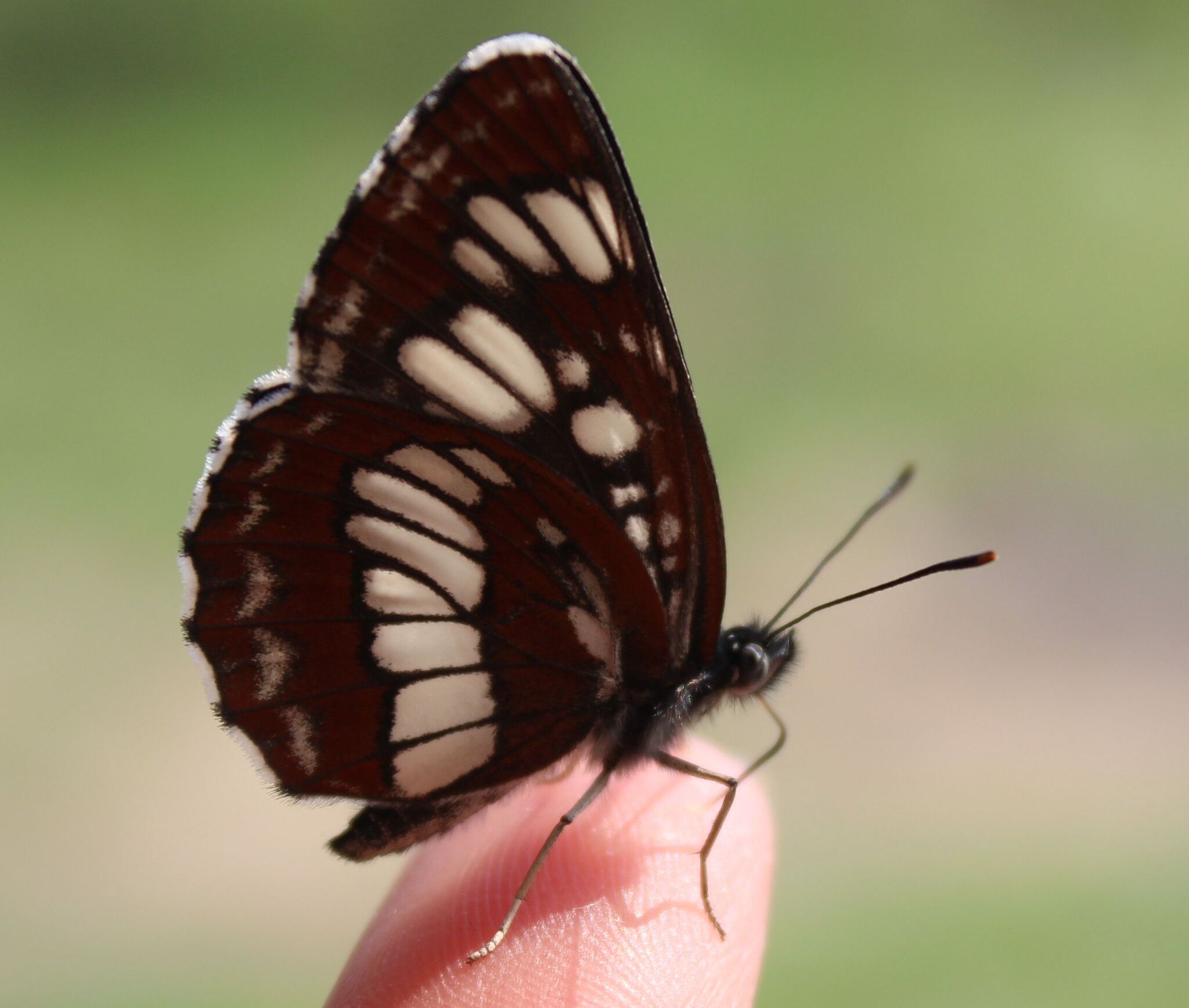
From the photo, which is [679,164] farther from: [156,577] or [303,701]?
[303,701]

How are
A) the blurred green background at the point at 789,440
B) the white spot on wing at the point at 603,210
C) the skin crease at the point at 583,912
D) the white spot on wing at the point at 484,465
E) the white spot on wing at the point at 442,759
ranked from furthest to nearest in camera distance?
the blurred green background at the point at 789,440, the skin crease at the point at 583,912, the white spot on wing at the point at 442,759, the white spot on wing at the point at 484,465, the white spot on wing at the point at 603,210

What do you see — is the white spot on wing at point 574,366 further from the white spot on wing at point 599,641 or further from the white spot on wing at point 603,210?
the white spot on wing at point 599,641

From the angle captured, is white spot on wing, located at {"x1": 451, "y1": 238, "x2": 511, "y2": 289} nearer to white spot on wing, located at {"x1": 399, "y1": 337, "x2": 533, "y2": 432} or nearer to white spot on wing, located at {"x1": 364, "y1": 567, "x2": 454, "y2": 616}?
white spot on wing, located at {"x1": 399, "y1": 337, "x2": 533, "y2": 432}

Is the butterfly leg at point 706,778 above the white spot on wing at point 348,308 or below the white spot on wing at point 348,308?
below

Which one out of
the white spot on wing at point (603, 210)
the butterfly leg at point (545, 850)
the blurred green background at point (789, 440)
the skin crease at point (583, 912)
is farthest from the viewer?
the blurred green background at point (789, 440)

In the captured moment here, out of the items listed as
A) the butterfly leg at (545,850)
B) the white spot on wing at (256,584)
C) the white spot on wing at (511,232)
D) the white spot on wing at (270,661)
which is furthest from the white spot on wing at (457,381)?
the butterfly leg at (545,850)

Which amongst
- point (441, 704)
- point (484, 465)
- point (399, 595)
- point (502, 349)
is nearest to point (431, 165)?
point (502, 349)

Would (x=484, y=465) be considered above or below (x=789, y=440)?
above

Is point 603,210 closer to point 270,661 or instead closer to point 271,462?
point 271,462
